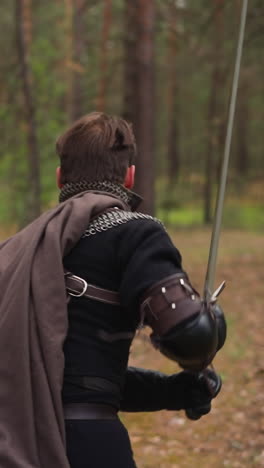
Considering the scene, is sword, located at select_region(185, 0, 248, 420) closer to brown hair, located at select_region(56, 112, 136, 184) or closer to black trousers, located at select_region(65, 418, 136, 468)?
brown hair, located at select_region(56, 112, 136, 184)

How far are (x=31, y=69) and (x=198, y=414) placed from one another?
40.5 feet

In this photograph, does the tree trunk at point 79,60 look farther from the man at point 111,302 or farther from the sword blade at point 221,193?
the man at point 111,302

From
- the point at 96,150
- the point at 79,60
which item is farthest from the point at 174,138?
the point at 96,150

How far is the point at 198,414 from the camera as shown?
106 inches

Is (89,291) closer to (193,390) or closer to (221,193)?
(221,193)

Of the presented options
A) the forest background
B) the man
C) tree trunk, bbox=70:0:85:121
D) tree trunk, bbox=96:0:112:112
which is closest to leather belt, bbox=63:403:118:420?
the man

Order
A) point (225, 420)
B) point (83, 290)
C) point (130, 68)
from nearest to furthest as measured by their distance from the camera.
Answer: point (83, 290) < point (225, 420) < point (130, 68)

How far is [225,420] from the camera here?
6.08 meters

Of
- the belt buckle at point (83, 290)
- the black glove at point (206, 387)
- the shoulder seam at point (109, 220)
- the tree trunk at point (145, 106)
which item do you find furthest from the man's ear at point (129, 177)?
the tree trunk at point (145, 106)

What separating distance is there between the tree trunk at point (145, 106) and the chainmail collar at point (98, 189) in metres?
8.72

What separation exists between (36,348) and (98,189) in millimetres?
524


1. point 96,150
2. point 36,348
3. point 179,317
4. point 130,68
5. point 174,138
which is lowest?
point 174,138

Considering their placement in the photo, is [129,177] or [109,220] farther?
[129,177]

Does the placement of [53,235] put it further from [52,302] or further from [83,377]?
[83,377]
